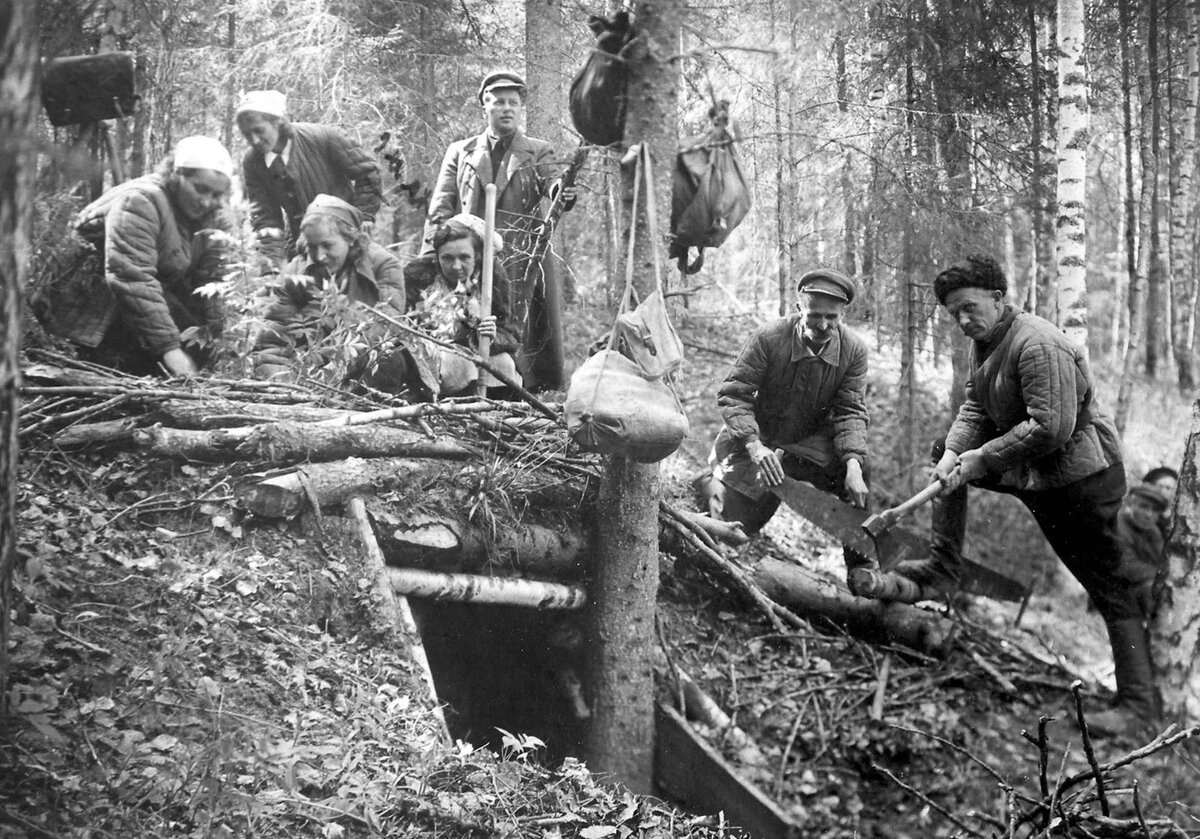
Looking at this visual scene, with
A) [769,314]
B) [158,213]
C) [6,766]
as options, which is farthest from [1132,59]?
[6,766]

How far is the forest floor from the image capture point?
2971 millimetres

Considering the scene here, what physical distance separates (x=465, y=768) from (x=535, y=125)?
6.45 metres

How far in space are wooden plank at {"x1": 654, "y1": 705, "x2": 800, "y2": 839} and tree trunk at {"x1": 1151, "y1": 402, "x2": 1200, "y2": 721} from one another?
185 cm

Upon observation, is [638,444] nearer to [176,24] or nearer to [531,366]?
[531,366]

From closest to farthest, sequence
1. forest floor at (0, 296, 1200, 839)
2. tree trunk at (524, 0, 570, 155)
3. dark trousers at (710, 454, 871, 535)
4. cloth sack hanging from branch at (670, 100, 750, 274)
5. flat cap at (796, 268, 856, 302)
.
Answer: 1. forest floor at (0, 296, 1200, 839)
2. cloth sack hanging from branch at (670, 100, 750, 274)
3. flat cap at (796, 268, 856, 302)
4. dark trousers at (710, 454, 871, 535)
5. tree trunk at (524, 0, 570, 155)

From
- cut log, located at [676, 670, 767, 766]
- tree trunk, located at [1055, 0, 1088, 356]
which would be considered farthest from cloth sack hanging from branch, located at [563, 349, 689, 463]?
tree trunk, located at [1055, 0, 1088, 356]

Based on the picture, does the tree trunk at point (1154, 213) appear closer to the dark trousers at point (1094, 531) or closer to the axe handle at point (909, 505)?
the dark trousers at point (1094, 531)

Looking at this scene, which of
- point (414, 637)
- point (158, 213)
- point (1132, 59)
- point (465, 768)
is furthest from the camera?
point (1132, 59)

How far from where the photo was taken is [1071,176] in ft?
23.5

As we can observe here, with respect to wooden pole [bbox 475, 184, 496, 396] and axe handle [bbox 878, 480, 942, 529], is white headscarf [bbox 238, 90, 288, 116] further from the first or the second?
axe handle [bbox 878, 480, 942, 529]

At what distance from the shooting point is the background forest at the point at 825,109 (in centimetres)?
785

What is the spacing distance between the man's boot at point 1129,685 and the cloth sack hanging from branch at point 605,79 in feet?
12.0

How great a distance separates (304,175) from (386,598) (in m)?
3.90

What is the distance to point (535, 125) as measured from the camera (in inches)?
340
